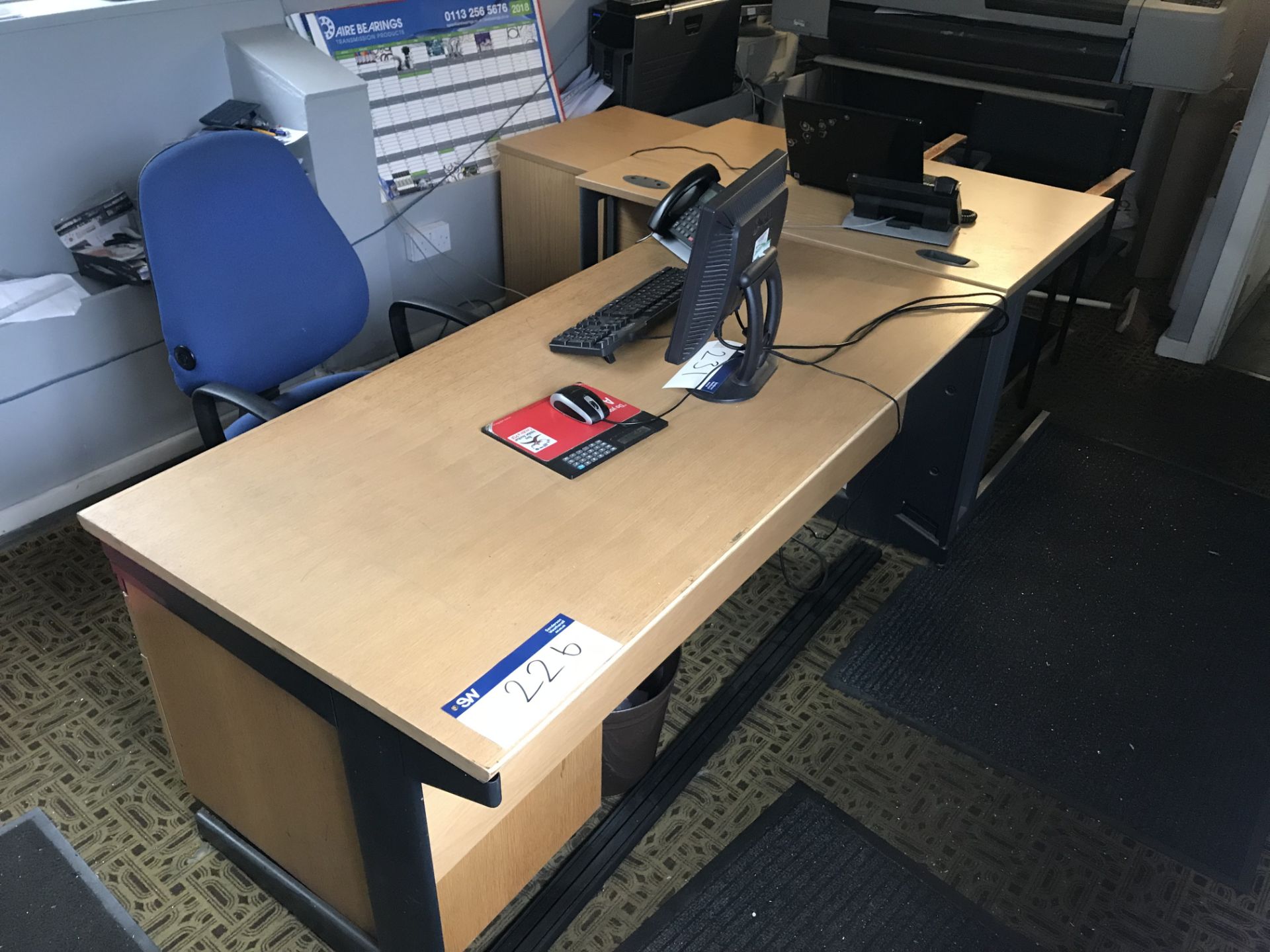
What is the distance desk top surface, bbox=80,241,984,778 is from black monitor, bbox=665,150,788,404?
0.21 ft

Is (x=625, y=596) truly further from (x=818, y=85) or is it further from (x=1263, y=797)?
(x=818, y=85)

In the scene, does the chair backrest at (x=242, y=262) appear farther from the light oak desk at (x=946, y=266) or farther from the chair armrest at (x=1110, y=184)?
the chair armrest at (x=1110, y=184)

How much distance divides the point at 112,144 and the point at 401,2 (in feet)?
2.87

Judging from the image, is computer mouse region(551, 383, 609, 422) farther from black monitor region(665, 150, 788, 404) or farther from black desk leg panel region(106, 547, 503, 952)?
black desk leg panel region(106, 547, 503, 952)

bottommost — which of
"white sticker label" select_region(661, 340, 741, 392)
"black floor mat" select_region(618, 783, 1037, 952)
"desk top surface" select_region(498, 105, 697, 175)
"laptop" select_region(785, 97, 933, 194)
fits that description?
"black floor mat" select_region(618, 783, 1037, 952)

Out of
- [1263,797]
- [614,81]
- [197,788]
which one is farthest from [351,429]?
[614,81]

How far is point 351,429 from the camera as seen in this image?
5.17 ft

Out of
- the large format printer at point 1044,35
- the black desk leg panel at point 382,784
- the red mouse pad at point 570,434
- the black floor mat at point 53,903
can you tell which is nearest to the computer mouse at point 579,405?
the red mouse pad at point 570,434

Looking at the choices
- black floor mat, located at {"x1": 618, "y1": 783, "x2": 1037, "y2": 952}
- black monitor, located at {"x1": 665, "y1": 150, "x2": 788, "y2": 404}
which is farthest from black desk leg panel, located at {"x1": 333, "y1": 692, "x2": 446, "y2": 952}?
black monitor, located at {"x1": 665, "y1": 150, "x2": 788, "y2": 404}

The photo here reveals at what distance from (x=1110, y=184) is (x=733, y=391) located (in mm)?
1738

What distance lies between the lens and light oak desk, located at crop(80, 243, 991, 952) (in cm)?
119

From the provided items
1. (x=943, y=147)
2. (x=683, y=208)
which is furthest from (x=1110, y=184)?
(x=683, y=208)

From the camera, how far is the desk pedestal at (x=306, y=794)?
136 centimetres

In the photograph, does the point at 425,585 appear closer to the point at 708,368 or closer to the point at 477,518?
the point at 477,518
